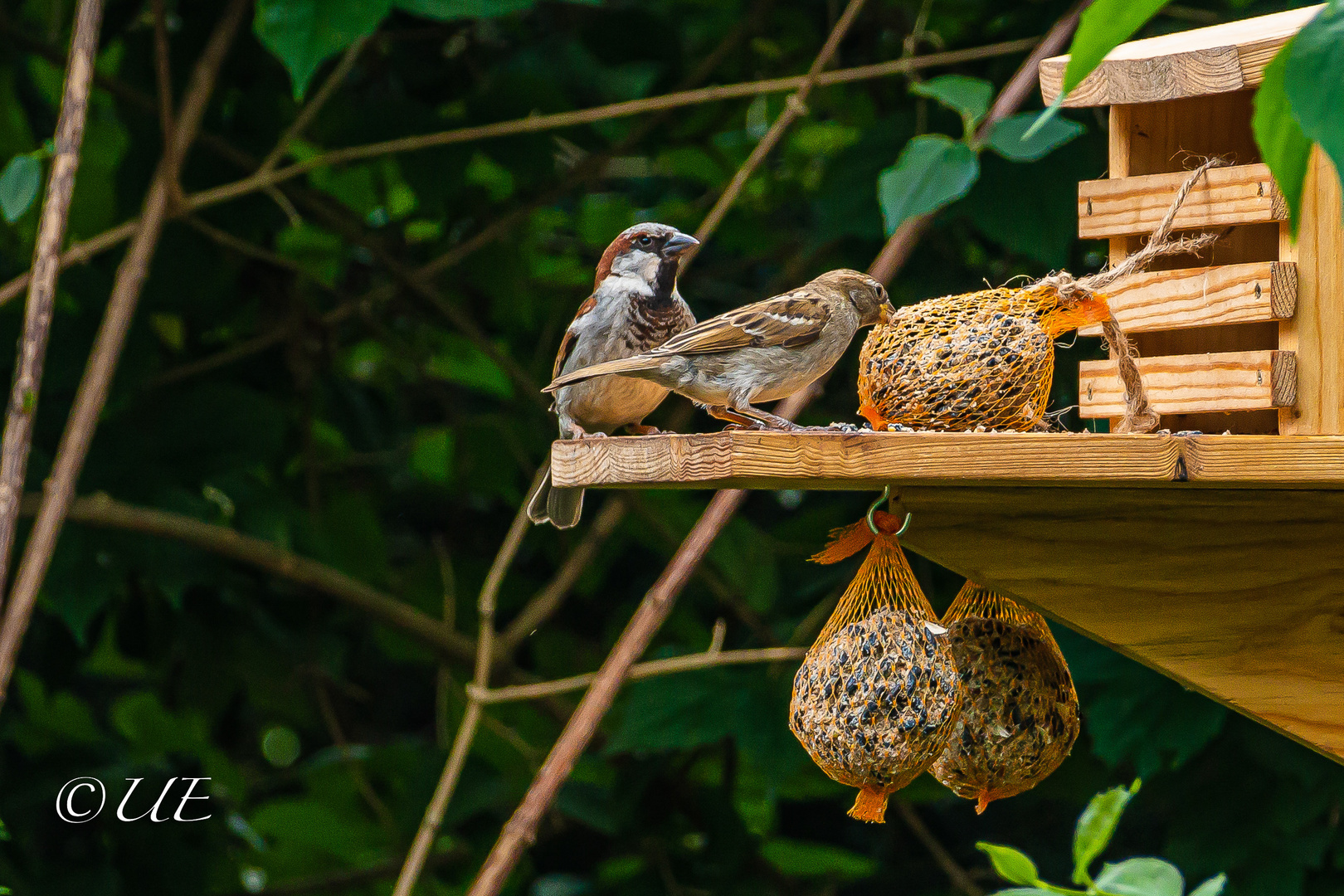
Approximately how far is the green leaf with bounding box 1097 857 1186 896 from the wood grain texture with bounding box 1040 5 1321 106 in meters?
0.94

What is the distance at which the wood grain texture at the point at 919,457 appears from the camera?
1.29 metres

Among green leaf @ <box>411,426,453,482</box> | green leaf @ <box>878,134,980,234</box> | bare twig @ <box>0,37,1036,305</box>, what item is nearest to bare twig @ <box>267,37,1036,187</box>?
bare twig @ <box>0,37,1036,305</box>

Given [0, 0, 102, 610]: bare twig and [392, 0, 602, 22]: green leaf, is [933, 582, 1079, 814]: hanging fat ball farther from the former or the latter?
[392, 0, 602, 22]: green leaf

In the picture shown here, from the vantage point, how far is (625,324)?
214cm

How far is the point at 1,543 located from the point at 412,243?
8.43ft

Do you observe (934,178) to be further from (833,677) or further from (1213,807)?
(1213,807)

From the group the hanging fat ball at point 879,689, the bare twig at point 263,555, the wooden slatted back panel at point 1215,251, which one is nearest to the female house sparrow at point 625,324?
the hanging fat ball at point 879,689

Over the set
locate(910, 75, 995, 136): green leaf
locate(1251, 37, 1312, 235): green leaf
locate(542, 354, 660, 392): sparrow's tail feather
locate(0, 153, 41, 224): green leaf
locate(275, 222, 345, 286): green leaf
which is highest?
locate(1251, 37, 1312, 235): green leaf

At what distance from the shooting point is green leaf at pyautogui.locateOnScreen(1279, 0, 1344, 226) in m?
0.57

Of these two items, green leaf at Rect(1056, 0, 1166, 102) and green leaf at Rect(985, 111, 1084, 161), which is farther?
green leaf at Rect(985, 111, 1084, 161)

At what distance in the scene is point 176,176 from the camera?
265 cm

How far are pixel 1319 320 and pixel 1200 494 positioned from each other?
0.25 m

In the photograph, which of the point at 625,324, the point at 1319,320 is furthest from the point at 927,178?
the point at 1319,320

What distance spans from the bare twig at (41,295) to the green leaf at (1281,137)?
4.78ft
